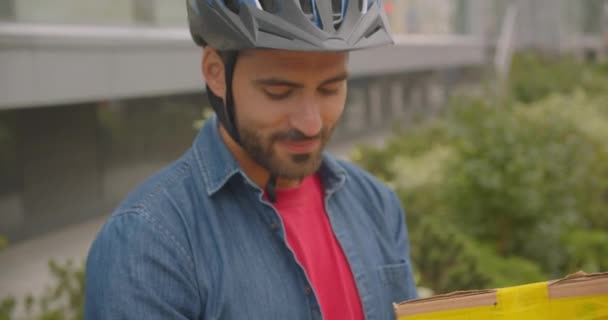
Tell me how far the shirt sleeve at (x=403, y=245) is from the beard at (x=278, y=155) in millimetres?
434

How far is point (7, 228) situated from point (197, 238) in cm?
336

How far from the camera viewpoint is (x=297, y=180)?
1.96 metres

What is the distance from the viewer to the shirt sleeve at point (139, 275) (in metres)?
1.60

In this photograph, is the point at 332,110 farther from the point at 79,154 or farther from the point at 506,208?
the point at 506,208

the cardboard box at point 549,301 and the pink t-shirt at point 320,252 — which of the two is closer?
the cardboard box at point 549,301

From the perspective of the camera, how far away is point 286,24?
1.76 m

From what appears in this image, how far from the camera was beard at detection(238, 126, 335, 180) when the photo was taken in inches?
71.3

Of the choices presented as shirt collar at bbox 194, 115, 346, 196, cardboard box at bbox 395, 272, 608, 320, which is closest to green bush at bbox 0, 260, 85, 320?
shirt collar at bbox 194, 115, 346, 196

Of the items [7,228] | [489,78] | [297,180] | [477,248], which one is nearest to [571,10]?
[489,78]

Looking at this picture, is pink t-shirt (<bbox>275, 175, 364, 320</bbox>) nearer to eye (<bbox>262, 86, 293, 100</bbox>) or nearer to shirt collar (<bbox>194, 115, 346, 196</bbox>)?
shirt collar (<bbox>194, 115, 346, 196</bbox>)

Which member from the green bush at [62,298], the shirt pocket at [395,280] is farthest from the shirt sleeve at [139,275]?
the green bush at [62,298]

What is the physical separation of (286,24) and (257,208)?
45 centimetres

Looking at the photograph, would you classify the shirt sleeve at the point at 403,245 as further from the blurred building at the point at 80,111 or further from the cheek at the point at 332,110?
the blurred building at the point at 80,111

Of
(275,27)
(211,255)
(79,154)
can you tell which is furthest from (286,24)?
(79,154)
